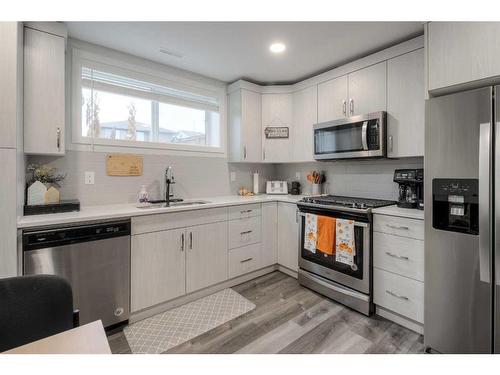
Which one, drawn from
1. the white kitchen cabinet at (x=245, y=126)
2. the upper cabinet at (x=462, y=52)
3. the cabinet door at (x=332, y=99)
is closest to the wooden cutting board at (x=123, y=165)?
the white kitchen cabinet at (x=245, y=126)

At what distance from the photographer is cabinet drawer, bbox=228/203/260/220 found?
8.40ft

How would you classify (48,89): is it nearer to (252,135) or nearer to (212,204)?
(212,204)

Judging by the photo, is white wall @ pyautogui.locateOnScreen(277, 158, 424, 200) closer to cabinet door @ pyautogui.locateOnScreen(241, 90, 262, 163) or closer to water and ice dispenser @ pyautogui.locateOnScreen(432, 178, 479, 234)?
cabinet door @ pyautogui.locateOnScreen(241, 90, 262, 163)

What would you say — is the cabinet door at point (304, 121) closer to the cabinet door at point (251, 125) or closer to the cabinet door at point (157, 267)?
the cabinet door at point (251, 125)

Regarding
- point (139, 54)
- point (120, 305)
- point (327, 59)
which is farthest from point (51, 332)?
point (327, 59)

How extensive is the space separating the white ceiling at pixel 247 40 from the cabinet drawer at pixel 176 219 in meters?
1.50

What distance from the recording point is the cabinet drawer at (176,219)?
6.46 ft

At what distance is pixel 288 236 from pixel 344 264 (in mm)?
742

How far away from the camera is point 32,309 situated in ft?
2.77

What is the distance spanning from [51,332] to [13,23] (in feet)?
5.57

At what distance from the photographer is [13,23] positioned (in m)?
1.44

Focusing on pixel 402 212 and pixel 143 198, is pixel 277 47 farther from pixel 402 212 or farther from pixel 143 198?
pixel 143 198

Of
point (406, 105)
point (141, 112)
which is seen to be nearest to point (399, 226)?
point (406, 105)

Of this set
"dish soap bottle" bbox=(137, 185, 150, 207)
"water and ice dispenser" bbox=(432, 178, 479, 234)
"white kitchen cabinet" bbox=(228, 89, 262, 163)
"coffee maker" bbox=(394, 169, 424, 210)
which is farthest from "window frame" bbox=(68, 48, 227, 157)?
"water and ice dispenser" bbox=(432, 178, 479, 234)
